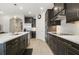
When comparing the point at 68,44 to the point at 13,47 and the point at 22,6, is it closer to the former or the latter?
the point at 13,47

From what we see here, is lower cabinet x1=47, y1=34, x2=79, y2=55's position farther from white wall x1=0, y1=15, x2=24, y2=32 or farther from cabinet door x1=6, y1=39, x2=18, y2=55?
white wall x1=0, y1=15, x2=24, y2=32

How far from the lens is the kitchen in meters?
2.33

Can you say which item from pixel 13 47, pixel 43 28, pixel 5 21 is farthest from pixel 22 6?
pixel 13 47

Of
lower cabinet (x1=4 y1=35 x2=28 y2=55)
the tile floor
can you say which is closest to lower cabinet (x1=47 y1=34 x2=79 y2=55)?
lower cabinet (x1=4 y1=35 x2=28 y2=55)

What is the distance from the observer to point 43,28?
27.7ft

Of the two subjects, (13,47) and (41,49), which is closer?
(13,47)

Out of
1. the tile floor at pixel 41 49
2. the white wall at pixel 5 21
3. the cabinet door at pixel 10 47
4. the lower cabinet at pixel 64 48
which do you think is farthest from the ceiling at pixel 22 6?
the cabinet door at pixel 10 47

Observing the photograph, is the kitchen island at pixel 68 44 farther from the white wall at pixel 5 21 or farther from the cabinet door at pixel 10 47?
the white wall at pixel 5 21

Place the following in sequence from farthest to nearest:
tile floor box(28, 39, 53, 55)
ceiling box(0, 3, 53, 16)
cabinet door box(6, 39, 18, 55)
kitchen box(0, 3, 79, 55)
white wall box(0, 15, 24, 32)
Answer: white wall box(0, 15, 24, 32) → ceiling box(0, 3, 53, 16) → tile floor box(28, 39, 53, 55) → kitchen box(0, 3, 79, 55) → cabinet door box(6, 39, 18, 55)

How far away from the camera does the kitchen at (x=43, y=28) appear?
2.33 metres

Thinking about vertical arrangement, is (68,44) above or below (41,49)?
above
